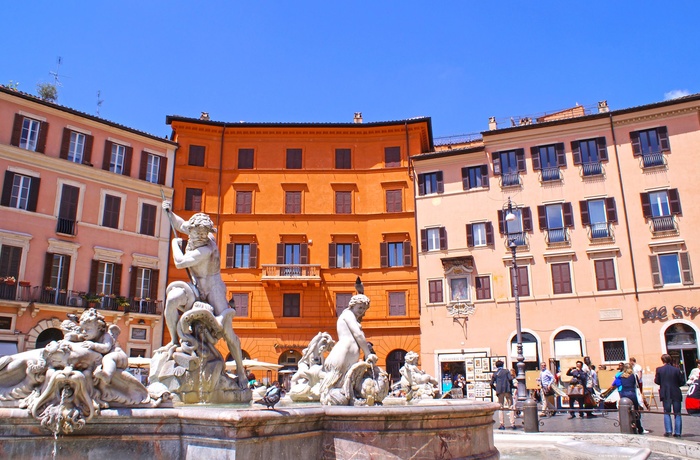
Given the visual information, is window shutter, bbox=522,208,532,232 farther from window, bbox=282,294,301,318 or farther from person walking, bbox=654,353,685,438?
person walking, bbox=654,353,685,438

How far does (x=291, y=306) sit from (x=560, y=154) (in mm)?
18882

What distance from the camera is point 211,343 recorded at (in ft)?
24.3

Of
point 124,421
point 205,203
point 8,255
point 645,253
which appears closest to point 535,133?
point 645,253

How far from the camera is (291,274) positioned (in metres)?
36.5

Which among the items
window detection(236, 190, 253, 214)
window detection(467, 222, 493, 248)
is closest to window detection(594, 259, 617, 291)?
window detection(467, 222, 493, 248)

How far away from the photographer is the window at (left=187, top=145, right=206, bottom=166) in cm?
3847

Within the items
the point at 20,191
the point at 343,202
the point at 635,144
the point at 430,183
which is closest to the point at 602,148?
the point at 635,144

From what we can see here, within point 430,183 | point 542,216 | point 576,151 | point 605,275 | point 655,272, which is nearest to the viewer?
point 655,272

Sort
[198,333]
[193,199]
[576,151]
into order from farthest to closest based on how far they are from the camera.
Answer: [193,199] → [576,151] → [198,333]

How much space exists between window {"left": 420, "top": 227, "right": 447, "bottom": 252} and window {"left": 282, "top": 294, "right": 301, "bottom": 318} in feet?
28.0

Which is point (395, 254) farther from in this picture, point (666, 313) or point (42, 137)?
point (42, 137)

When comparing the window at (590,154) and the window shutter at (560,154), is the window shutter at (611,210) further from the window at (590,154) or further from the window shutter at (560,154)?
the window shutter at (560,154)

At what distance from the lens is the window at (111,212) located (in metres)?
34.0

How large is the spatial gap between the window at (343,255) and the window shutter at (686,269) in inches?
713
